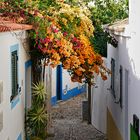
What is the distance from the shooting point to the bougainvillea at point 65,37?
14180 mm

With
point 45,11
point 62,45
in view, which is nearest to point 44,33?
point 62,45

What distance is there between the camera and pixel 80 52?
15.1 meters

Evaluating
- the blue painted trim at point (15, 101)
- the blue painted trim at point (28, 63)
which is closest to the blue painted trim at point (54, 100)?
the blue painted trim at point (28, 63)

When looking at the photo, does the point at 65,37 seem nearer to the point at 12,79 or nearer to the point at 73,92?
the point at 12,79

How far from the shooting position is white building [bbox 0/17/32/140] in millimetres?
10320

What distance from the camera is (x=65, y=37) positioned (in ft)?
48.5

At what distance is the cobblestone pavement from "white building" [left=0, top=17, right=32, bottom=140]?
5059 mm

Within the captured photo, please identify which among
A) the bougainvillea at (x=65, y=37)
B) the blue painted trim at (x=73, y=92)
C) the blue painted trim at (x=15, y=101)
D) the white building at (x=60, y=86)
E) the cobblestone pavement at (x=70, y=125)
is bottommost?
the cobblestone pavement at (x=70, y=125)

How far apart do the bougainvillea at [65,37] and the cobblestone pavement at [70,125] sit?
12.1ft

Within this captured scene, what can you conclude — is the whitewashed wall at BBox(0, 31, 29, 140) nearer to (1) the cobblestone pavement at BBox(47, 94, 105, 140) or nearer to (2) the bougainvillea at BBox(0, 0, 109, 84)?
(2) the bougainvillea at BBox(0, 0, 109, 84)

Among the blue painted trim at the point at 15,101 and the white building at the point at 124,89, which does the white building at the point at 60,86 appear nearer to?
the white building at the point at 124,89

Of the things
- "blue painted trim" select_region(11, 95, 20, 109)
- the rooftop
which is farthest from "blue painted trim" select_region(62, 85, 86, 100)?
"blue painted trim" select_region(11, 95, 20, 109)

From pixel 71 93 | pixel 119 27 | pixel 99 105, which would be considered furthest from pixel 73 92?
pixel 119 27

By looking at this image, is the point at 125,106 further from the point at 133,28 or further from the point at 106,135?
the point at 106,135
